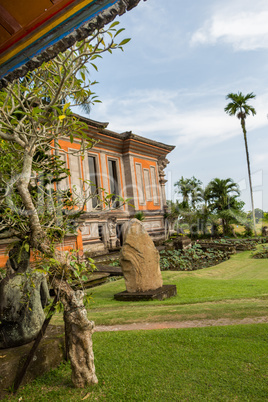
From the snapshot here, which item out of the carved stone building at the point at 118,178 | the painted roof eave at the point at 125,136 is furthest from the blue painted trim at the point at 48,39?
the painted roof eave at the point at 125,136

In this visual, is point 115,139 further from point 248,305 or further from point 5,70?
point 5,70

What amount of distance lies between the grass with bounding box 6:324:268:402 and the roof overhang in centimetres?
304

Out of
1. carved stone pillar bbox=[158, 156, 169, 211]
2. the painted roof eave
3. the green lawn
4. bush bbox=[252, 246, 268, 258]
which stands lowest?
bush bbox=[252, 246, 268, 258]

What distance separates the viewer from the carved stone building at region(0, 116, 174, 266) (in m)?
17.8

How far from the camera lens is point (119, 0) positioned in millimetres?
2045

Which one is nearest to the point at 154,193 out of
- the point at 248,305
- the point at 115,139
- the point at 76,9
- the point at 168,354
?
the point at 115,139

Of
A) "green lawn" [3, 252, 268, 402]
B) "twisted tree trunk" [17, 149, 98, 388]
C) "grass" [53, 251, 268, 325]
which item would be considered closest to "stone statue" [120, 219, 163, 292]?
"grass" [53, 251, 268, 325]

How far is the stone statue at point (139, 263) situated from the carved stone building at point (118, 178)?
27.2ft

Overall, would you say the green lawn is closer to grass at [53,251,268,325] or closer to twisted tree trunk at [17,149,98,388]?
grass at [53,251,268,325]

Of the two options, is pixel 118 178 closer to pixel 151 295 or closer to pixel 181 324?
pixel 151 295

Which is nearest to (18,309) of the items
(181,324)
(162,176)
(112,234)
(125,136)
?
(181,324)

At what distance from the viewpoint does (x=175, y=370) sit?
3334 mm

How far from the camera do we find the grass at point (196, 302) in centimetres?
536

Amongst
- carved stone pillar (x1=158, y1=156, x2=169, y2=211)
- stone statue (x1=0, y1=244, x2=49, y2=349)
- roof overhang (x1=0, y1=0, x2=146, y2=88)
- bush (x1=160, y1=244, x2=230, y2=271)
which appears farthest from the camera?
carved stone pillar (x1=158, y1=156, x2=169, y2=211)
